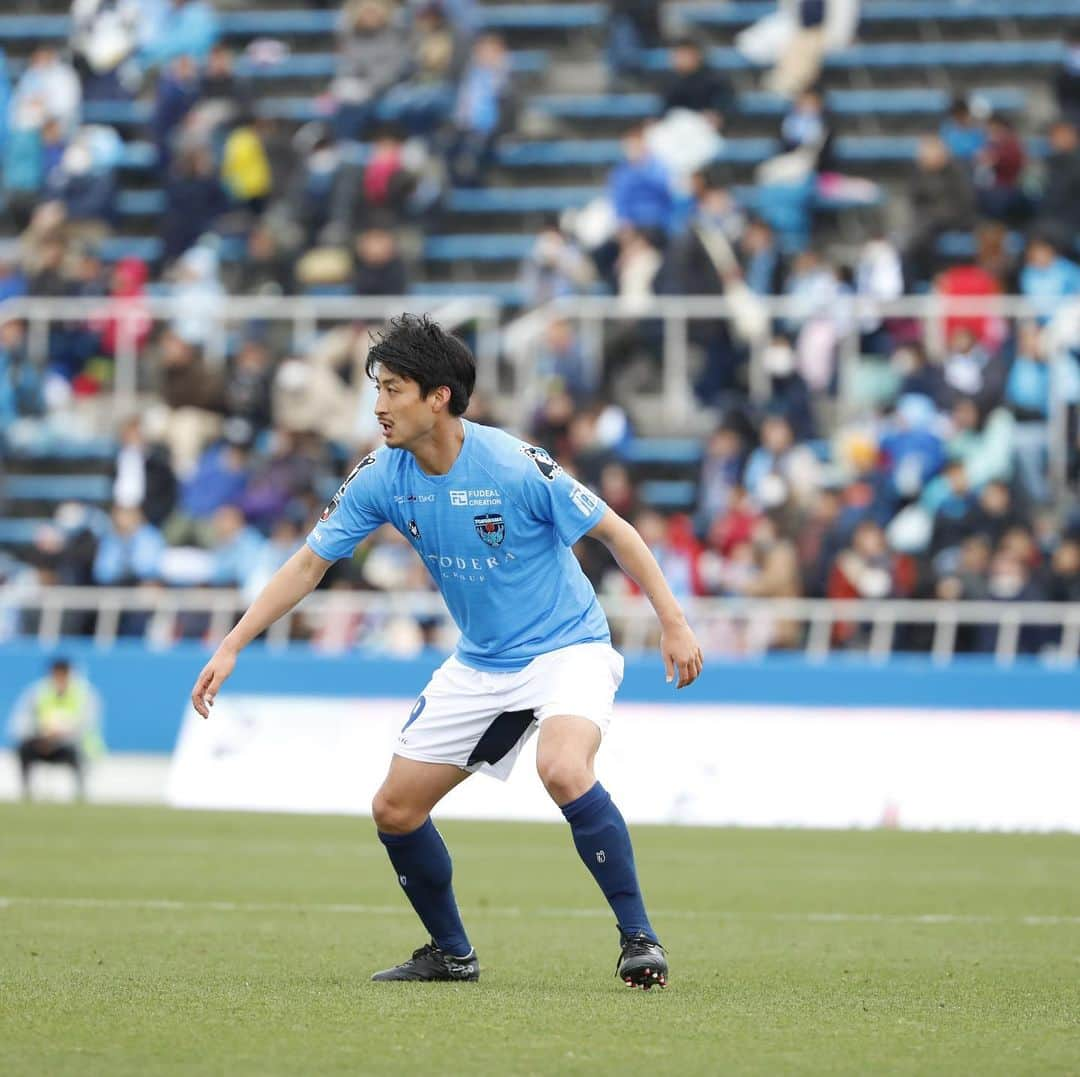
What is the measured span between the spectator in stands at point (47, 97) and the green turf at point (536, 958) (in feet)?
45.1

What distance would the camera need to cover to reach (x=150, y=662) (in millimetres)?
20141

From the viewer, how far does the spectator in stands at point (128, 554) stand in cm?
2139

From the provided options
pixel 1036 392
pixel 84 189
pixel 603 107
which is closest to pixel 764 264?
pixel 1036 392

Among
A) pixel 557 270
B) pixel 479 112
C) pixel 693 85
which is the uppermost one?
pixel 693 85

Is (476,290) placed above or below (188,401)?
above

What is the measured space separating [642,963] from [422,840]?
3.05ft

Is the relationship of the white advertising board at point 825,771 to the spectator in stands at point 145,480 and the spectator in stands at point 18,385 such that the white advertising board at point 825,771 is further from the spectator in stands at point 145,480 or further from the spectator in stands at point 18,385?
the spectator in stands at point 18,385

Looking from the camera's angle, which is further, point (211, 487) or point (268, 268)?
point (268, 268)

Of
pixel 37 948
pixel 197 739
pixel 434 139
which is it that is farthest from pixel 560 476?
pixel 434 139

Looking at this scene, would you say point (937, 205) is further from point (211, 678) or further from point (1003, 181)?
point (211, 678)

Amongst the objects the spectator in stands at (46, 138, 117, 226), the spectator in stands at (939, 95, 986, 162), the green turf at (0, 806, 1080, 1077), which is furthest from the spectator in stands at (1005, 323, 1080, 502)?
the spectator in stands at (46, 138, 117, 226)

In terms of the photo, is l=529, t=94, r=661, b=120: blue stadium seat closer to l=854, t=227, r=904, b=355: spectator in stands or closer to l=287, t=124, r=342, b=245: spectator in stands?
l=287, t=124, r=342, b=245: spectator in stands

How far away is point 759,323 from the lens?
21.3m

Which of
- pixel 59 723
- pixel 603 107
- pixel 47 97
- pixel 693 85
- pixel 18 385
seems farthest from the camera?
pixel 47 97
